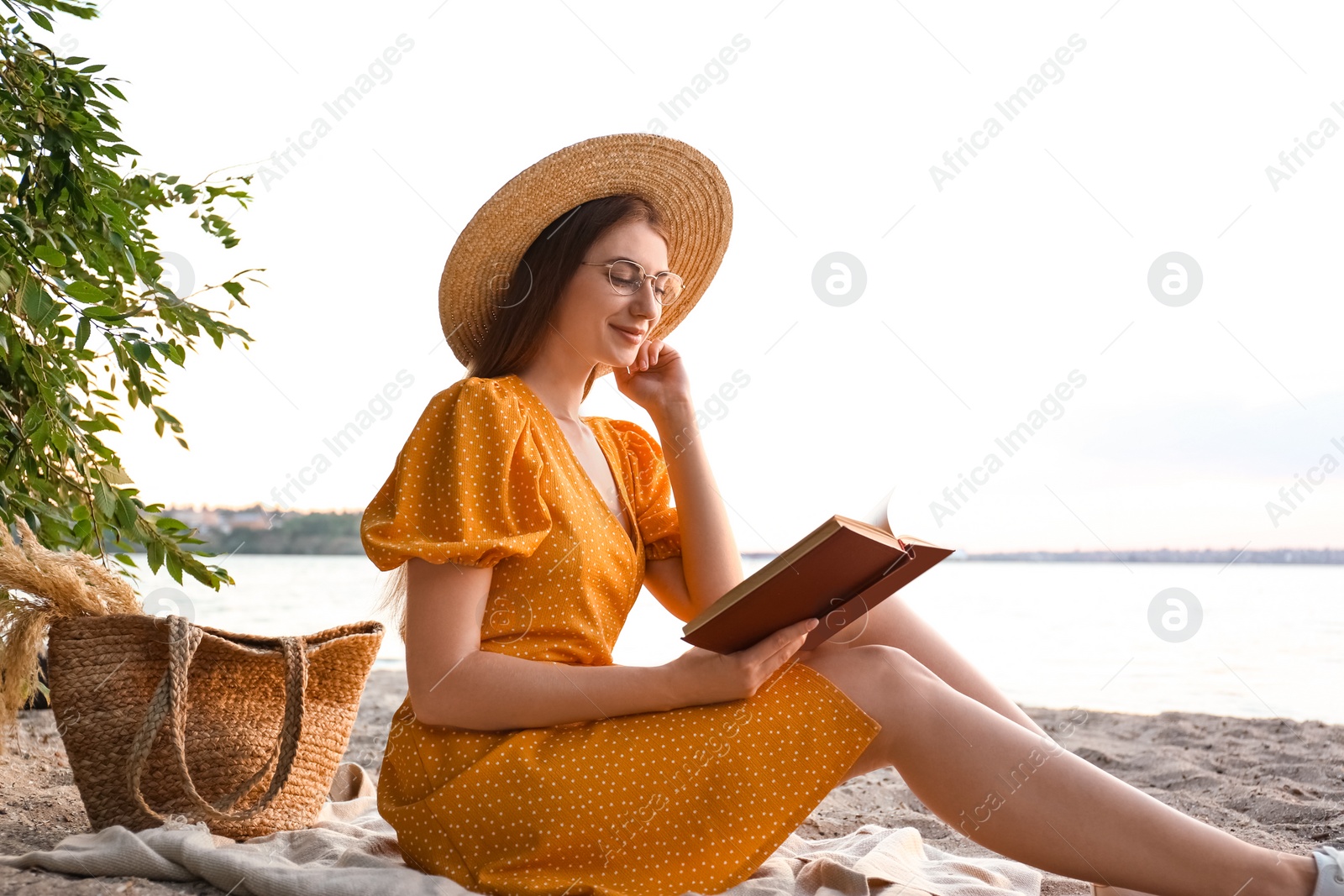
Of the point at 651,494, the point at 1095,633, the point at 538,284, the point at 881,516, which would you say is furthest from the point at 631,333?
the point at 1095,633

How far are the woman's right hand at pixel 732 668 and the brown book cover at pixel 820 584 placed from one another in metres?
0.02

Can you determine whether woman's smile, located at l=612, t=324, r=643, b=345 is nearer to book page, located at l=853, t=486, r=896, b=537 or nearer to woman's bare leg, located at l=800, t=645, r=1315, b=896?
book page, located at l=853, t=486, r=896, b=537

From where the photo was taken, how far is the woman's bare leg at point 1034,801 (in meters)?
1.50

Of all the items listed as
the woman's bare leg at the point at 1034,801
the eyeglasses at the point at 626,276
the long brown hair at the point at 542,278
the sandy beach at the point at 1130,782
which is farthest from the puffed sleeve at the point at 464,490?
the sandy beach at the point at 1130,782

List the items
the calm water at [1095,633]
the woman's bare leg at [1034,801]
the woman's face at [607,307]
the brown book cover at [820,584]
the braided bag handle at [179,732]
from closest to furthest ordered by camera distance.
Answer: the brown book cover at [820,584], the woman's bare leg at [1034,801], the braided bag handle at [179,732], the woman's face at [607,307], the calm water at [1095,633]

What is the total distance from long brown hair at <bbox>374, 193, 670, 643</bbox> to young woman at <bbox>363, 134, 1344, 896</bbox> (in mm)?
246

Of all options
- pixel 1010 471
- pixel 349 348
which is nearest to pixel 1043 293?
pixel 1010 471

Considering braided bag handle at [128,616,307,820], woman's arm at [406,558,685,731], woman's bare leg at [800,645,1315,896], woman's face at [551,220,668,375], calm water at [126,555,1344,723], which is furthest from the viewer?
calm water at [126,555,1344,723]

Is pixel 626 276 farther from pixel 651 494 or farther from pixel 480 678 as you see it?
pixel 480 678

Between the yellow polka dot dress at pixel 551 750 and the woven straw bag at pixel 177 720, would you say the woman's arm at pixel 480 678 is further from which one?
the woven straw bag at pixel 177 720

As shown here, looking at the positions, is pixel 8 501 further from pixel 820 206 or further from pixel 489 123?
pixel 820 206

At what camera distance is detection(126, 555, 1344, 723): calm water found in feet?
18.1

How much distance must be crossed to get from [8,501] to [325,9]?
3.35 metres

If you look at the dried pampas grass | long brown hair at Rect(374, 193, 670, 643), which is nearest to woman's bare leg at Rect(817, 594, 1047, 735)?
long brown hair at Rect(374, 193, 670, 643)
